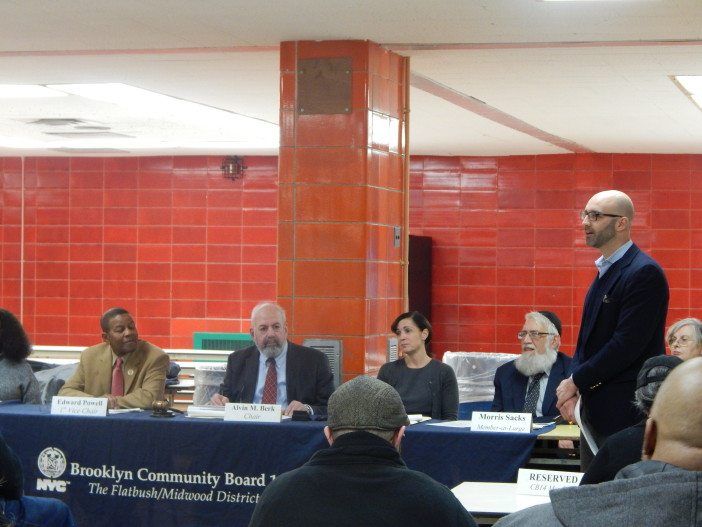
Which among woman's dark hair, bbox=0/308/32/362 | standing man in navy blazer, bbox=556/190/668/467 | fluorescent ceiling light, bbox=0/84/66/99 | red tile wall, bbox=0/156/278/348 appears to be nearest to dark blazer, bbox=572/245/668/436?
standing man in navy blazer, bbox=556/190/668/467

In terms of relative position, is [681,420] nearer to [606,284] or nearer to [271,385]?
[606,284]

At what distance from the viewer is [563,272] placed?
40.0 feet

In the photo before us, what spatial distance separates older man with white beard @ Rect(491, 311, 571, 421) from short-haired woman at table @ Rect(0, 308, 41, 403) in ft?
8.83

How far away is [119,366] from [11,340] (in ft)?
2.01

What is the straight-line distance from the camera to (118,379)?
6.45 meters

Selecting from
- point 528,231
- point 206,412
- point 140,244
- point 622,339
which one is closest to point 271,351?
point 206,412

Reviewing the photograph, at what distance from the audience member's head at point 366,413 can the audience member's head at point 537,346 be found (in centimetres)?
383

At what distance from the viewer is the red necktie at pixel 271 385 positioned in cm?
615

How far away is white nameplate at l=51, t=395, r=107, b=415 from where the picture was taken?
224 inches

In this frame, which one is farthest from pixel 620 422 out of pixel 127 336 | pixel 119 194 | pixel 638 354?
pixel 119 194

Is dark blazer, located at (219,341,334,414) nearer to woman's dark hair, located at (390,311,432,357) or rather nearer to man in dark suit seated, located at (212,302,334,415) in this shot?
man in dark suit seated, located at (212,302,334,415)

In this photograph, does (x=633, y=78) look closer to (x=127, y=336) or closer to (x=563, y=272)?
(x=127, y=336)

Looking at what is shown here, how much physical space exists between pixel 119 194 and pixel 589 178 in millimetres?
5248

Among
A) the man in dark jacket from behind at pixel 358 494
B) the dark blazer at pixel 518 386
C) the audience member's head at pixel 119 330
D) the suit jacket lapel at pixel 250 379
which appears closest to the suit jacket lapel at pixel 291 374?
the suit jacket lapel at pixel 250 379
